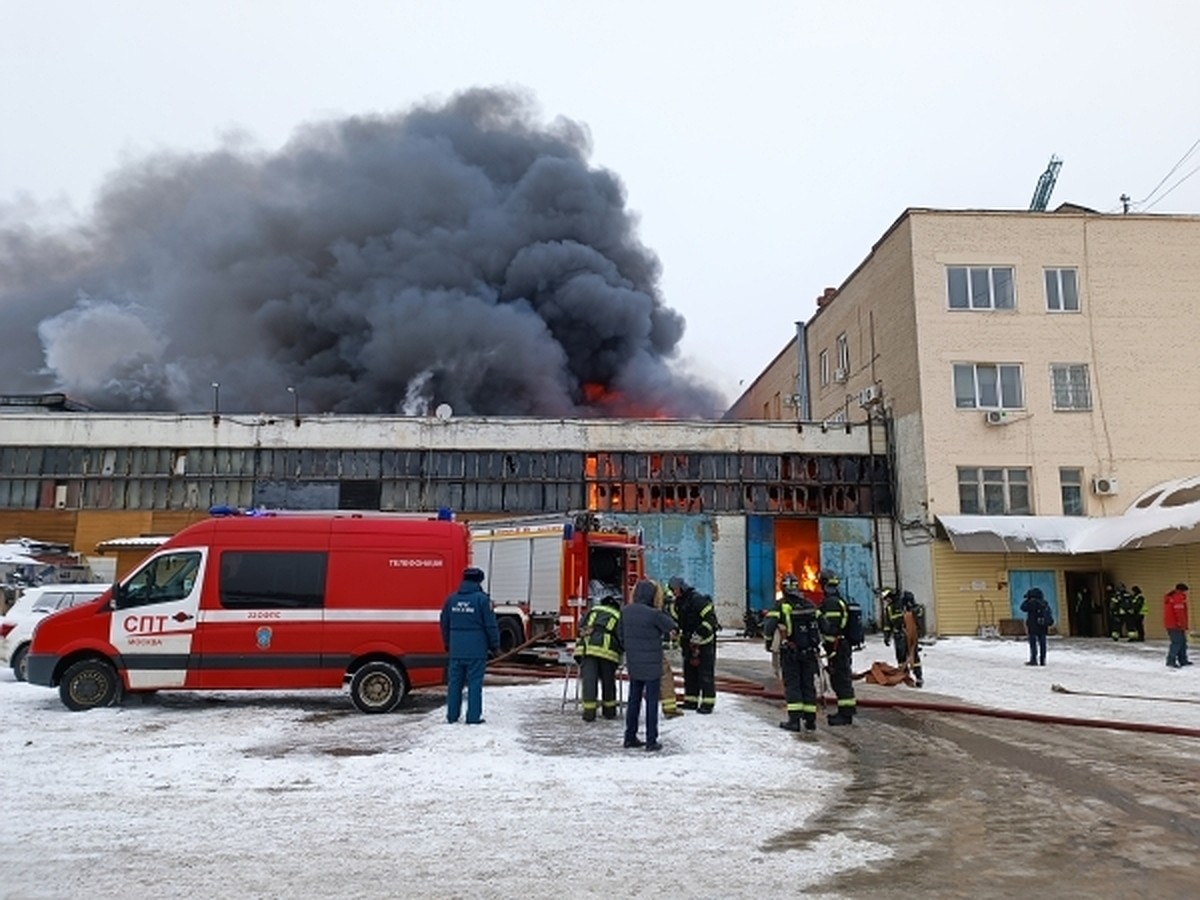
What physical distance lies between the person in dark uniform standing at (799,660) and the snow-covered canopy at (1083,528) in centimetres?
1737

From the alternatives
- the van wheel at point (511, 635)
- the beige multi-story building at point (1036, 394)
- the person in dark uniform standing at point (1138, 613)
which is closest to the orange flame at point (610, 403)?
the beige multi-story building at point (1036, 394)

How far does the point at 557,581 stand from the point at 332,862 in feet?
36.3

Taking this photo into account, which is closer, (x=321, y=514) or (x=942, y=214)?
(x=321, y=514)

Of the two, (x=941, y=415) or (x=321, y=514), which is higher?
(x=941, y=415)

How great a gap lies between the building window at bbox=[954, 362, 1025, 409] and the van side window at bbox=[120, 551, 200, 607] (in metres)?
22.7

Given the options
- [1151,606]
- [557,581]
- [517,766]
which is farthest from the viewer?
[1151,606]

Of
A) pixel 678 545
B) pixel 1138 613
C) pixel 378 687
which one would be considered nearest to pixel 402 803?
pixel 378 687

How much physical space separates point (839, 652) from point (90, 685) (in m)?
8.04

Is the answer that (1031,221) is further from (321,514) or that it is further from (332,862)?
(332,862)

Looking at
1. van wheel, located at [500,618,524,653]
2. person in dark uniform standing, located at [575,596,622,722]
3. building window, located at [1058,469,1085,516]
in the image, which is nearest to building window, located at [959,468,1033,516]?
building window, located at [1058,469,1085,516]

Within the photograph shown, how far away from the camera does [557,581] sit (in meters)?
15.7

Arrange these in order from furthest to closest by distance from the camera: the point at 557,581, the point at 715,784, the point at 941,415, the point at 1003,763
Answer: the point at 941,415
the point at 557,581
the point at 1003,763
the point at 715,784

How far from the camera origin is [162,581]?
9570 millimetres

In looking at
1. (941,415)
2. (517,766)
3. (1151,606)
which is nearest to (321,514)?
(517,766)
